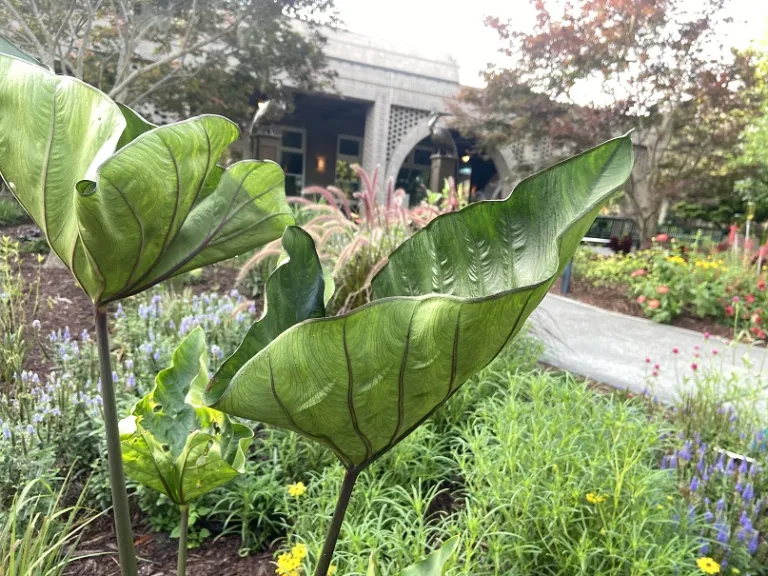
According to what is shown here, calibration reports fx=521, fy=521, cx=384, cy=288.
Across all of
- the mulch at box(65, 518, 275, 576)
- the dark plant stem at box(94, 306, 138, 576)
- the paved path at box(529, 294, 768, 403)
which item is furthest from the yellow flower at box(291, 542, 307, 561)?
the paved path at box(529, 294, 768, 403)

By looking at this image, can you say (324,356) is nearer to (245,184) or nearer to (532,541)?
(245,184)

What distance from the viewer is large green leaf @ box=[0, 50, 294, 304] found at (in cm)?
50

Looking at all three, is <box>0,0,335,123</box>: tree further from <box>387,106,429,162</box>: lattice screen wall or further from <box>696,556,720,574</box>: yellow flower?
<box>387,106,429,162</box>: lattice screen wall

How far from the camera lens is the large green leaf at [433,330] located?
0.42 meters

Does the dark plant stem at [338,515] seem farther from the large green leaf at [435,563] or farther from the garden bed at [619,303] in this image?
the garden bed at [619,303]

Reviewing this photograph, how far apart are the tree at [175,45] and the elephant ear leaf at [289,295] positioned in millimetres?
6186

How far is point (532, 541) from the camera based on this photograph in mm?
1672

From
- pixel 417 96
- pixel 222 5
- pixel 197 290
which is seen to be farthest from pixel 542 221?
pixel 417 96

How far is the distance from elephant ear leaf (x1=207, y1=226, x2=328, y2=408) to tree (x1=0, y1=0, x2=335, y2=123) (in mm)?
6186

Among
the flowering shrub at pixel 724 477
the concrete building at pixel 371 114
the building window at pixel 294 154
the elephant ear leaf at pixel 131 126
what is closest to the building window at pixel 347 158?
the concrete building at pixel 371 114

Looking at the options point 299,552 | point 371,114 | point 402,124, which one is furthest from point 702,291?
point 371,114

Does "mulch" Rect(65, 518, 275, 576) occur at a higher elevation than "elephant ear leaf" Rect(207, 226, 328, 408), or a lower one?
lower

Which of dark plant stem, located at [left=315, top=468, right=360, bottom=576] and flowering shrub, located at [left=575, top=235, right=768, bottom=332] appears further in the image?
flowering shrub, located at [left=575, top=235, right=768, bottom=332]

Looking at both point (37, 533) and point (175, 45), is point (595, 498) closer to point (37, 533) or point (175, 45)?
point (37, 533)
